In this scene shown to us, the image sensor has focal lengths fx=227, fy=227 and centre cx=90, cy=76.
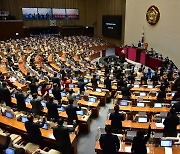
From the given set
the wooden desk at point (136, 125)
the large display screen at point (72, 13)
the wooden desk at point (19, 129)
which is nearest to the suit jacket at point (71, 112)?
the wooden desk at point (19, 129)

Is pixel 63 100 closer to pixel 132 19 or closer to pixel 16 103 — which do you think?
pixel 16 103

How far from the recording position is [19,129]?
7250mm

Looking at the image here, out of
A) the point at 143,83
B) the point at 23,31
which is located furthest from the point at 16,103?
the point at 23,31

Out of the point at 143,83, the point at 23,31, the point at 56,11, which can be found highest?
the point at 56,11

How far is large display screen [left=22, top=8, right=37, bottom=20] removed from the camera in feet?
109

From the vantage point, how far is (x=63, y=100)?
10016mm

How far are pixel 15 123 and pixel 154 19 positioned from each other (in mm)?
19194

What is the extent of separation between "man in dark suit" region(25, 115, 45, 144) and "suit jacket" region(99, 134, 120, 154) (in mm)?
1874

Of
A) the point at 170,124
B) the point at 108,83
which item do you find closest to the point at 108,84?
the point at 108,83

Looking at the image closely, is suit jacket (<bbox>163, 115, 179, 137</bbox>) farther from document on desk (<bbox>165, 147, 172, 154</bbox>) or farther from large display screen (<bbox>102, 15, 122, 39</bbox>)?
large display screen (<bbox>102, 15, 122, 39</bbox>)

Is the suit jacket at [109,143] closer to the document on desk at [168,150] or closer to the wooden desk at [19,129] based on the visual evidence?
the wooden desk at [19,129]

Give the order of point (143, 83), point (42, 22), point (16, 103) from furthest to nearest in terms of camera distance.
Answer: point (42, 22), point (143, 83), point (16, 103)

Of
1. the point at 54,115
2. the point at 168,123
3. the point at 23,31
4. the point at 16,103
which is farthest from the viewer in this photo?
the point at 23,31

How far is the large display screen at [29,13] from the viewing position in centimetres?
3334
